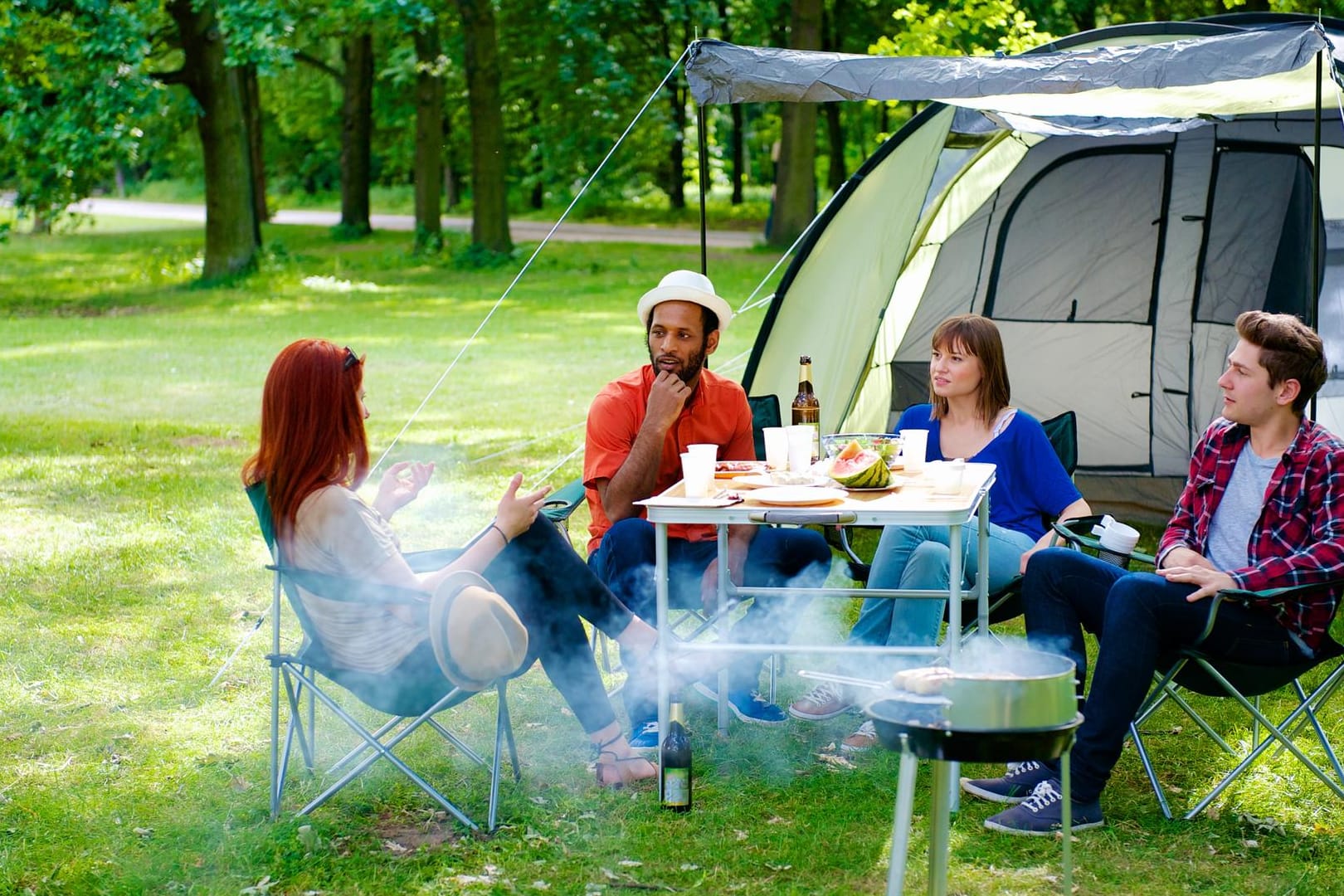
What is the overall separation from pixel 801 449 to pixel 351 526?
113 centimetres

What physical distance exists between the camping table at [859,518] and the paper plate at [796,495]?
2cm

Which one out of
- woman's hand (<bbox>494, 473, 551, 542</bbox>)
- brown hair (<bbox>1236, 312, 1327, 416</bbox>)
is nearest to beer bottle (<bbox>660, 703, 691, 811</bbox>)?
woman's hand (<bbox>494, 473, 551, 542</bbox>)

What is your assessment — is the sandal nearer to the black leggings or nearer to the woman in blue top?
the black leggings

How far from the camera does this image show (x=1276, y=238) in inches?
236

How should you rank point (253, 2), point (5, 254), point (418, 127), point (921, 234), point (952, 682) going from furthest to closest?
point (5, 254)
point (418, 127)
point (253, 2)
point (921, 234)
point (952, 682)

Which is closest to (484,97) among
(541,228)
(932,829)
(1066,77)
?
(541,228)

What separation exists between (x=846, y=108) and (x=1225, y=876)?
2456 centimetres

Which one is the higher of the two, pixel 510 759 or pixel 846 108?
pixel 846 108

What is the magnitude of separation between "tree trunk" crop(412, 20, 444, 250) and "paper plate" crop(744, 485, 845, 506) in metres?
16.9

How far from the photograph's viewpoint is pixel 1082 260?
20.8ft

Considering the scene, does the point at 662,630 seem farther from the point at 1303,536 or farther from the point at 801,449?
the point at 1303,536

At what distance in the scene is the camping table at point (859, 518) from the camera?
312 cm

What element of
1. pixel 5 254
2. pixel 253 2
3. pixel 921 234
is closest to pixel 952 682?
pixel 921 234

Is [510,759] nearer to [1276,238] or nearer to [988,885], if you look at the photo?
[988,885]
